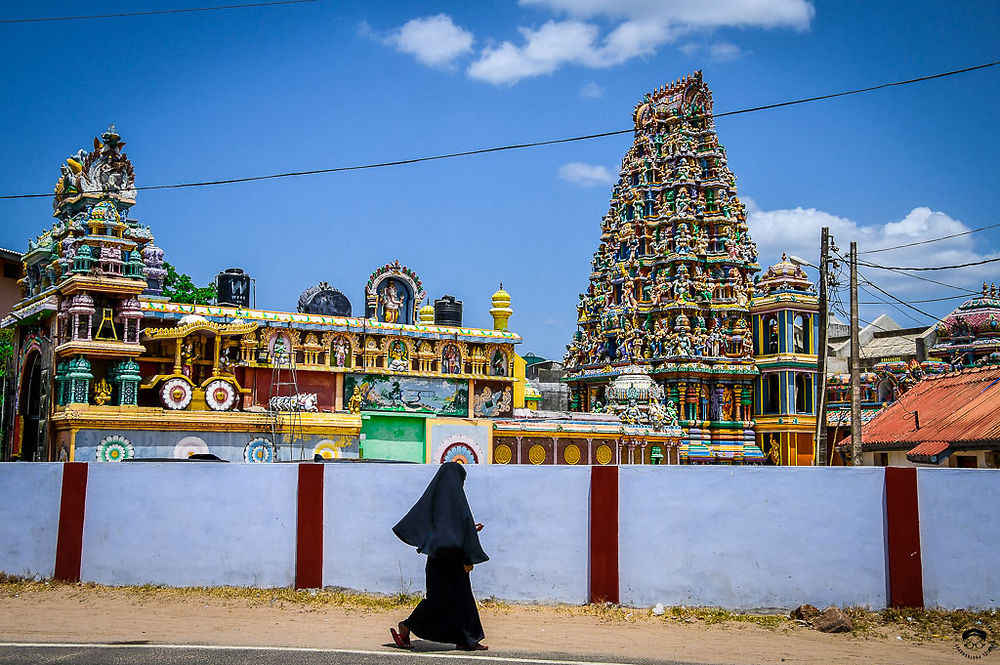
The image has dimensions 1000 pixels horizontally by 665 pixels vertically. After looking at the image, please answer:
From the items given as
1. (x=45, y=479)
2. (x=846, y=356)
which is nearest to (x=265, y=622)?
(x=45, y=479)

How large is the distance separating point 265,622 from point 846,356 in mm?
51722

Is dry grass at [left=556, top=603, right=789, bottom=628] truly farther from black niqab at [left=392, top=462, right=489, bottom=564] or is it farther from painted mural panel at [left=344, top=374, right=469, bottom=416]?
painted mural panel at [left=344, top=374, right=469, bottom=416]

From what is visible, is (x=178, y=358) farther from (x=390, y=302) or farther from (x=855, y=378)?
(x=855, y=378)

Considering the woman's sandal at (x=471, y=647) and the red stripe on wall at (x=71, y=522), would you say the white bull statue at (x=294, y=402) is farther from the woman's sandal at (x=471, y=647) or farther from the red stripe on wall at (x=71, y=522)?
the woman's sandal at (x=471, y=647)

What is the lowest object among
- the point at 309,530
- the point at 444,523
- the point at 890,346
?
the point at 309,530

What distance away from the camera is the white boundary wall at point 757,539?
14047 mm

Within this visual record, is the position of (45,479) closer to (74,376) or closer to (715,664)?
(74,376)

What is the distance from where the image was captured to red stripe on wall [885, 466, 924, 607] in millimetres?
13867

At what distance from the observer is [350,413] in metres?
26.4

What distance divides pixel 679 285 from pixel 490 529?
30.7 m

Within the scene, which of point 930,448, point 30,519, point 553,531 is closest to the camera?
point 553,531

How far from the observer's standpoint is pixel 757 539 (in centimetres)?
1421

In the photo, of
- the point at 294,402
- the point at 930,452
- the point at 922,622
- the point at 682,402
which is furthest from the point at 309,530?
the point at 682,402

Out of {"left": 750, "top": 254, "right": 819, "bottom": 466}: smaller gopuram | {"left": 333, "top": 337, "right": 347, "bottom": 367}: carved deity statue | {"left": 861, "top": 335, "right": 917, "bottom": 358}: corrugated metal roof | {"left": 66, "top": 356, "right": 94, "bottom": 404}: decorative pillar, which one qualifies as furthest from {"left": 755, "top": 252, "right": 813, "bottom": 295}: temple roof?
{"left": 66, "top": 356, "right": 94, "bottom": 404}: decorative pillar
